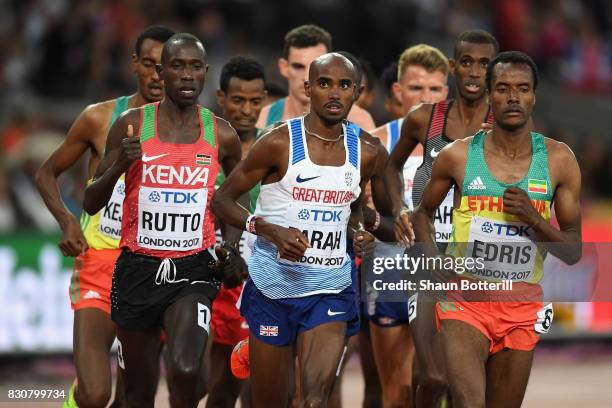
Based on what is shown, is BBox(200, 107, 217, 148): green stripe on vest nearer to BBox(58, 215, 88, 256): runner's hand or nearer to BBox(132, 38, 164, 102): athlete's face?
BBox(132, 38, 164, 102): athlete's face

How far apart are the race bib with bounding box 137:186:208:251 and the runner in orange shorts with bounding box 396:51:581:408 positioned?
65.6 inches

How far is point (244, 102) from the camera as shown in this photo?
10.5 m

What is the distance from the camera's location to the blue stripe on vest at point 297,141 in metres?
8.59

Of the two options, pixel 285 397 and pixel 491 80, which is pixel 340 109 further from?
pixel 285 397

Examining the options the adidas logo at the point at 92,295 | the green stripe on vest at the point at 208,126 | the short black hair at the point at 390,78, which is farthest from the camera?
the short black hair at the point at 390,78

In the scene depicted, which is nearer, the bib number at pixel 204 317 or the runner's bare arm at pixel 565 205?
the runner's bare arm at pixel 565 205

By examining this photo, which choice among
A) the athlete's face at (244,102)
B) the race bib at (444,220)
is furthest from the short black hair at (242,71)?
the race bib at (444,220)

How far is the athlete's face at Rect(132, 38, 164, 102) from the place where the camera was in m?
9.87

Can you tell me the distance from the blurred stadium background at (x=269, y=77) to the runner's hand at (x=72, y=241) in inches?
128

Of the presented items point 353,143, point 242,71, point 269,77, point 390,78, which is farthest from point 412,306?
point 269,77

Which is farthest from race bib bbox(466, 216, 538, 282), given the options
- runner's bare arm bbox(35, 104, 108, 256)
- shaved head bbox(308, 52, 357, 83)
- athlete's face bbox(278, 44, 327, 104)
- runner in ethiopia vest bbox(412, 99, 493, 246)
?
athlete's face bbox(278, 44, 327, 104)

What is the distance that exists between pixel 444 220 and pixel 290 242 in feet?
7.08

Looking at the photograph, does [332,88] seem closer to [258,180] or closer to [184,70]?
[258,180]

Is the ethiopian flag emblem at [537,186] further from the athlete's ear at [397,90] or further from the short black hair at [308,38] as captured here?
the short black hair at [308,38]
